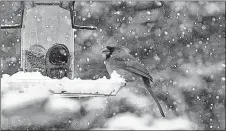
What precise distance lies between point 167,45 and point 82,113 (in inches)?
51.6

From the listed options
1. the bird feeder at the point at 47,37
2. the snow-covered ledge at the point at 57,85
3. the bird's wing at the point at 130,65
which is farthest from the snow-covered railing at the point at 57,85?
the bird's wing at the point at 130,65

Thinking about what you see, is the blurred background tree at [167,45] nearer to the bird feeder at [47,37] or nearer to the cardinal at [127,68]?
the cardinal at [127,68]

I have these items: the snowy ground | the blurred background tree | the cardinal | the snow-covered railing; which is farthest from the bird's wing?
the blurred background tree

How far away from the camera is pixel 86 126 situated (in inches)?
283

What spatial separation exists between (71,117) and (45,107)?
1.16 feet

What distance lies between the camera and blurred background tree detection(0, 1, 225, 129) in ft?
23.8

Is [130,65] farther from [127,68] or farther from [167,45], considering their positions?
[167,45]

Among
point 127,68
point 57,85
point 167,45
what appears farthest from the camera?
point 167,45

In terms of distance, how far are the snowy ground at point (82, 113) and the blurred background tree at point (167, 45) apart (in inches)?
10.7

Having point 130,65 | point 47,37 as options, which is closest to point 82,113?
point 130,65

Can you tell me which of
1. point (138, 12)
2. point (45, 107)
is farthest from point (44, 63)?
point (138, 12)

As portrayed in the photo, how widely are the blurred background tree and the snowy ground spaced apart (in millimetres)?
271

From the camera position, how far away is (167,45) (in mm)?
7625

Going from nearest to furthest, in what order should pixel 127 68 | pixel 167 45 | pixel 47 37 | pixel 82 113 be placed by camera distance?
1. pixel 47 37
2. pixel 127 68
3. pixel 82 113
4. pixel 167 45
